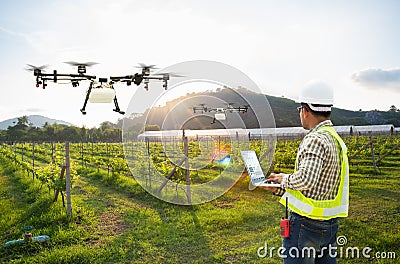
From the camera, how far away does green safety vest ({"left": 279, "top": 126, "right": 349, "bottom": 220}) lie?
2672 millimetres

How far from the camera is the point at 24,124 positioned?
73.5 meters

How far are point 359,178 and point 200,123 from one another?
765cm

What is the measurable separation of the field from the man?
9.58 ft

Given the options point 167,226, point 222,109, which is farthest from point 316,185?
point 222,109

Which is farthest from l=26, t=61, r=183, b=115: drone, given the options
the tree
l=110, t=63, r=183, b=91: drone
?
the tree

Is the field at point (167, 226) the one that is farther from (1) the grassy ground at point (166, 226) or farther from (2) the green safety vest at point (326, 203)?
(2) the green safety vest at point (326, 203)

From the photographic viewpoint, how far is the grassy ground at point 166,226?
228 inches

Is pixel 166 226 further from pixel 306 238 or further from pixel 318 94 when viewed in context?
pixel 318 94

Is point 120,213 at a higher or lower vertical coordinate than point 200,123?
lower

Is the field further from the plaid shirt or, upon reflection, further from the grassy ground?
the plaid shirt

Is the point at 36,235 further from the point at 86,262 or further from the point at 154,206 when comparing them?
the point at 154,206

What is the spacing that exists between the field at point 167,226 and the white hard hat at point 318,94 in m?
3.43

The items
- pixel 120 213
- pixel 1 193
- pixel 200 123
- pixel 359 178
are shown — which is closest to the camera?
pixel 200 123

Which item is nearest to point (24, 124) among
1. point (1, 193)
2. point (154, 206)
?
Answer: point (1, 193)
